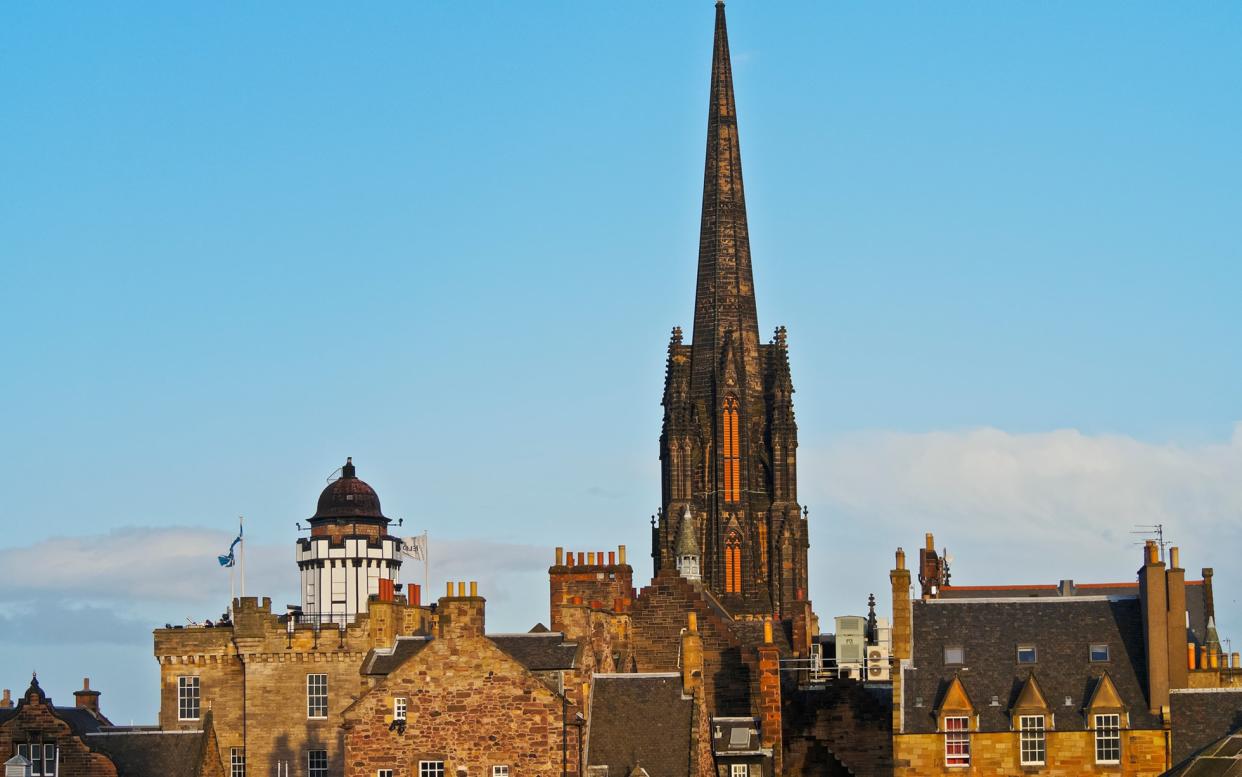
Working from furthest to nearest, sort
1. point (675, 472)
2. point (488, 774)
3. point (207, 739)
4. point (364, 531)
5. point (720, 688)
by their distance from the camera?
point (675, 472)
point (364, 531)
point (720, 688)
point (207, 739)
point (488, 774)

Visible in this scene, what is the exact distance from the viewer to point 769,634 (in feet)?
297

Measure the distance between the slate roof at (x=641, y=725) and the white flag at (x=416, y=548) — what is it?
24.6 metres

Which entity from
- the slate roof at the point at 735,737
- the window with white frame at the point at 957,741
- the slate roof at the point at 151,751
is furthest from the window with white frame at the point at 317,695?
the window with white frame at the point at 957,741

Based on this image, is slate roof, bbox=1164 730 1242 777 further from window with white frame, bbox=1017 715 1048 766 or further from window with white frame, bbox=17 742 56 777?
window with white frame, bbox=17 742 56 777

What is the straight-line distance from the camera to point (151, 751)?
80938 mm

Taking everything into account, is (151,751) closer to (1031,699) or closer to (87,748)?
(87,748)

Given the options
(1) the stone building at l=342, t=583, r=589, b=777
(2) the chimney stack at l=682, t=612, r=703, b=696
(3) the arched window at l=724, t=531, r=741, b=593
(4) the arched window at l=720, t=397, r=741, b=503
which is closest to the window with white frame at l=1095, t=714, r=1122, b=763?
(2) the chimney stack at l=682, t=612, r=703, b=696

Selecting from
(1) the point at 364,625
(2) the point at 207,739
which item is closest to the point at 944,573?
(1) the point at 364,625

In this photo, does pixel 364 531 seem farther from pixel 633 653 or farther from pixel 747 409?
pixel 747 409

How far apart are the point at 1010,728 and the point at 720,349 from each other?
2182 inches

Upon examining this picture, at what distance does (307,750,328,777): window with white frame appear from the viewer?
85562 mm

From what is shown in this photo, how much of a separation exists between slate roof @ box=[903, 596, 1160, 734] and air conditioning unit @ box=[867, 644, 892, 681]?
32.7 ft

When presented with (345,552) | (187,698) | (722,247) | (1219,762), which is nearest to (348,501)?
(345,552)

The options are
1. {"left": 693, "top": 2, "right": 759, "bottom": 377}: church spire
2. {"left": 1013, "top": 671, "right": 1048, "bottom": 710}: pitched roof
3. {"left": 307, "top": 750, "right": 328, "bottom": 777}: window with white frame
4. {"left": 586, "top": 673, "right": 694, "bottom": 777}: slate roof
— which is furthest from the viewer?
→ {"left": 693, "top": 2, "right": 759, "bottom": 377}: church spire
